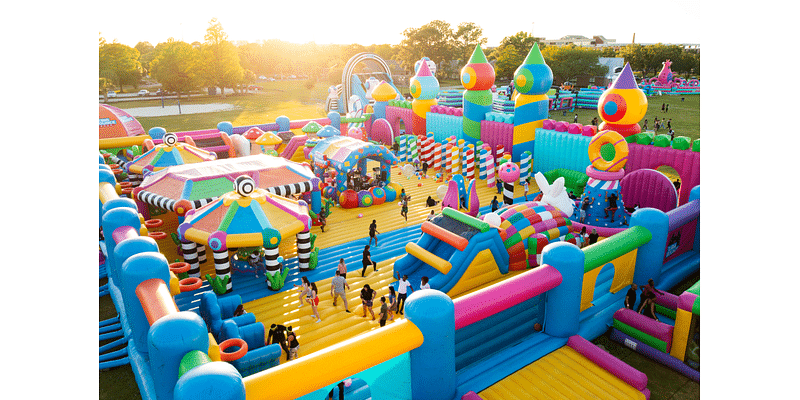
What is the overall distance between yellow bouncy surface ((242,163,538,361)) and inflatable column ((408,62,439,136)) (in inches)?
307

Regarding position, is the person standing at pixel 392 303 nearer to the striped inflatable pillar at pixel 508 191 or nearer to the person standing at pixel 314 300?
the person standing at pixel 314 300

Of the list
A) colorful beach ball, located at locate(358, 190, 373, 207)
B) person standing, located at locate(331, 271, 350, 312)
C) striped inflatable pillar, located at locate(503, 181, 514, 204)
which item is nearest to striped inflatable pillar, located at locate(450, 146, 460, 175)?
striped inflatable pillar, located at locate(503, 181, 514, 204)

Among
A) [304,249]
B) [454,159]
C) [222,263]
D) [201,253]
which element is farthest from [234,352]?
[454,159]

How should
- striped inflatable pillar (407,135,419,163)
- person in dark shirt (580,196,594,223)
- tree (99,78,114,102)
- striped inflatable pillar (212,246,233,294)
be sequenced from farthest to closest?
tree (99,78,114,102) → striped inflatable pillar (407,135,419,163) → person in dark shirt (580,196,594,223) → striped inflatable pillar (212,246,233,294)

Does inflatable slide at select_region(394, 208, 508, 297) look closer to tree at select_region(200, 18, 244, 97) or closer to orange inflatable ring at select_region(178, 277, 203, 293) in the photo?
orange inflatable ring at select_region(178, 277, 203, 293)

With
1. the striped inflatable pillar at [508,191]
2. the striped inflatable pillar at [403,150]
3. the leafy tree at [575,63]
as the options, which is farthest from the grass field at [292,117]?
the striped inflatable pillar at [403,150]

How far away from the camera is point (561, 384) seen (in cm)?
A: 513

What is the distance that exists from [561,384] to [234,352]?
4.04 meters

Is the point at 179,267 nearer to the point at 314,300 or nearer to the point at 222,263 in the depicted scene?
the point at 222,263

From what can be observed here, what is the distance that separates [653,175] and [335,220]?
8561 millimetres

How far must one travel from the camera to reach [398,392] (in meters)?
4.68

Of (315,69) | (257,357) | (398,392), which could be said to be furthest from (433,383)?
(315,69)

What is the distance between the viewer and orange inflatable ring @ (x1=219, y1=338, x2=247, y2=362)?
5824 mm

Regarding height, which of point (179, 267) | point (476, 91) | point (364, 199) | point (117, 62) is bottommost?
point (179, 267)
